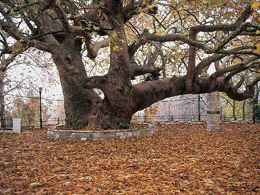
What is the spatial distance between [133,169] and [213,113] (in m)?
7.38

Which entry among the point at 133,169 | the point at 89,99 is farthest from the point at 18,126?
the point at 133,169

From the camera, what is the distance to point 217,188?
3.42m

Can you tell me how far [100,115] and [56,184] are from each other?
5.66m

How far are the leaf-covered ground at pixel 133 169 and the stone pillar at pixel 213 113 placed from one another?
12.2ft

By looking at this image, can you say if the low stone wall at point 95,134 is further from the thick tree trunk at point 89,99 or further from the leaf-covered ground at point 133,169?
the leaf-covered ground at point 133,169

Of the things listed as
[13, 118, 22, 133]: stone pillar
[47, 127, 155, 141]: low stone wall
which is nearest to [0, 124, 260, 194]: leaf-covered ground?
[47, 127, 155, 141]: low stone wall

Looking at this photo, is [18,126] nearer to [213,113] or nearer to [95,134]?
[95,134]

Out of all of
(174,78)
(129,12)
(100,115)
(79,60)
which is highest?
(129,12)

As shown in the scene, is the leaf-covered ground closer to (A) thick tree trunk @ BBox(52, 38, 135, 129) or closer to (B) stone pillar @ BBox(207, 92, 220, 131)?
(A) thick tree trunk @ BBox(52, 38, 135, 129)

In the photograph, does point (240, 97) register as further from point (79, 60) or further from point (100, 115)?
point (79, 60)

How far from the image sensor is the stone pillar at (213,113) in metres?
10.8

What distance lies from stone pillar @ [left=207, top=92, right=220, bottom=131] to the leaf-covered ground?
373 cm

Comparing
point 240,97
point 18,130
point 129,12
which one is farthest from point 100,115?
point 240,97

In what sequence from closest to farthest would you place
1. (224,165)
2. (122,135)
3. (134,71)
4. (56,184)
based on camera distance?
(56,184) → (224,165) → (122,135) → (134,71)
